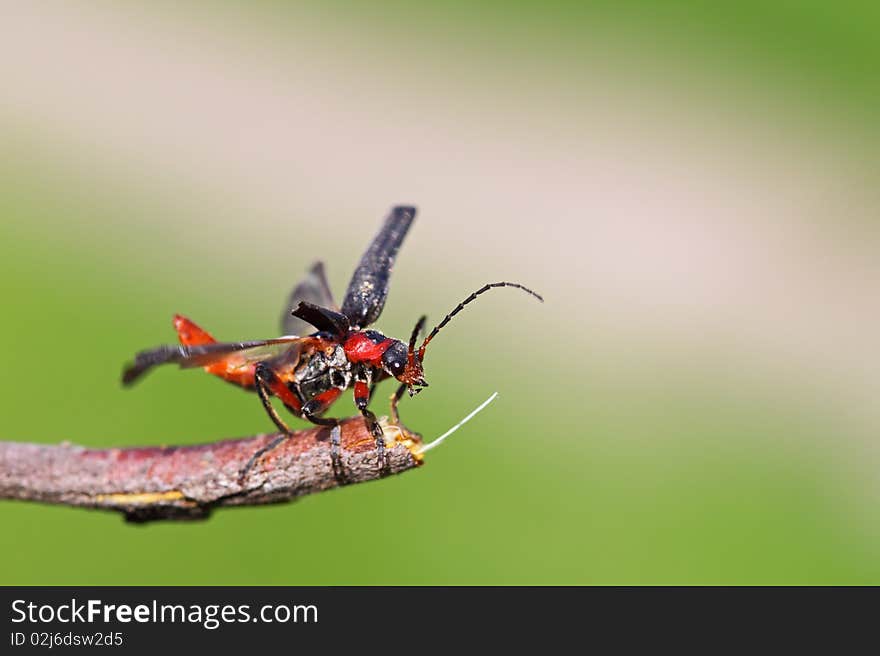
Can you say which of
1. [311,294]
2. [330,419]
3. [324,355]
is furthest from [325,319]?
[311,294]

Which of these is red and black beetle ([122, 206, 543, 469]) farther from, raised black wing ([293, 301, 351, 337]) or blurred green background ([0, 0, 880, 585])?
blurred green background ([0, 0, 880, 585])

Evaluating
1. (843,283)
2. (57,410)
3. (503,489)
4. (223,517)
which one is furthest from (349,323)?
(843,283)

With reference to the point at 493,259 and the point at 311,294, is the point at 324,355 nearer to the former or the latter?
the point at 311,294

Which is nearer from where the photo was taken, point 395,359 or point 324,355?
point 395,359

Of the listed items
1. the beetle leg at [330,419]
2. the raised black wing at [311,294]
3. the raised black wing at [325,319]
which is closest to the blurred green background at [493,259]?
the raised black wing at [311,294]

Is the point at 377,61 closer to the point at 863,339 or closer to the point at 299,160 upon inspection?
the point at 299,160

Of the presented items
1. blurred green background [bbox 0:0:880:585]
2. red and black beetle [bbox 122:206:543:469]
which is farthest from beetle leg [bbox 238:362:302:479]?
blurred green background [bbox 0:0:880:585]

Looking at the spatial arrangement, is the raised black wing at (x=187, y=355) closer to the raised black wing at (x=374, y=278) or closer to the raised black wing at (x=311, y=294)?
the raised black wing at (x=374, y=278)
